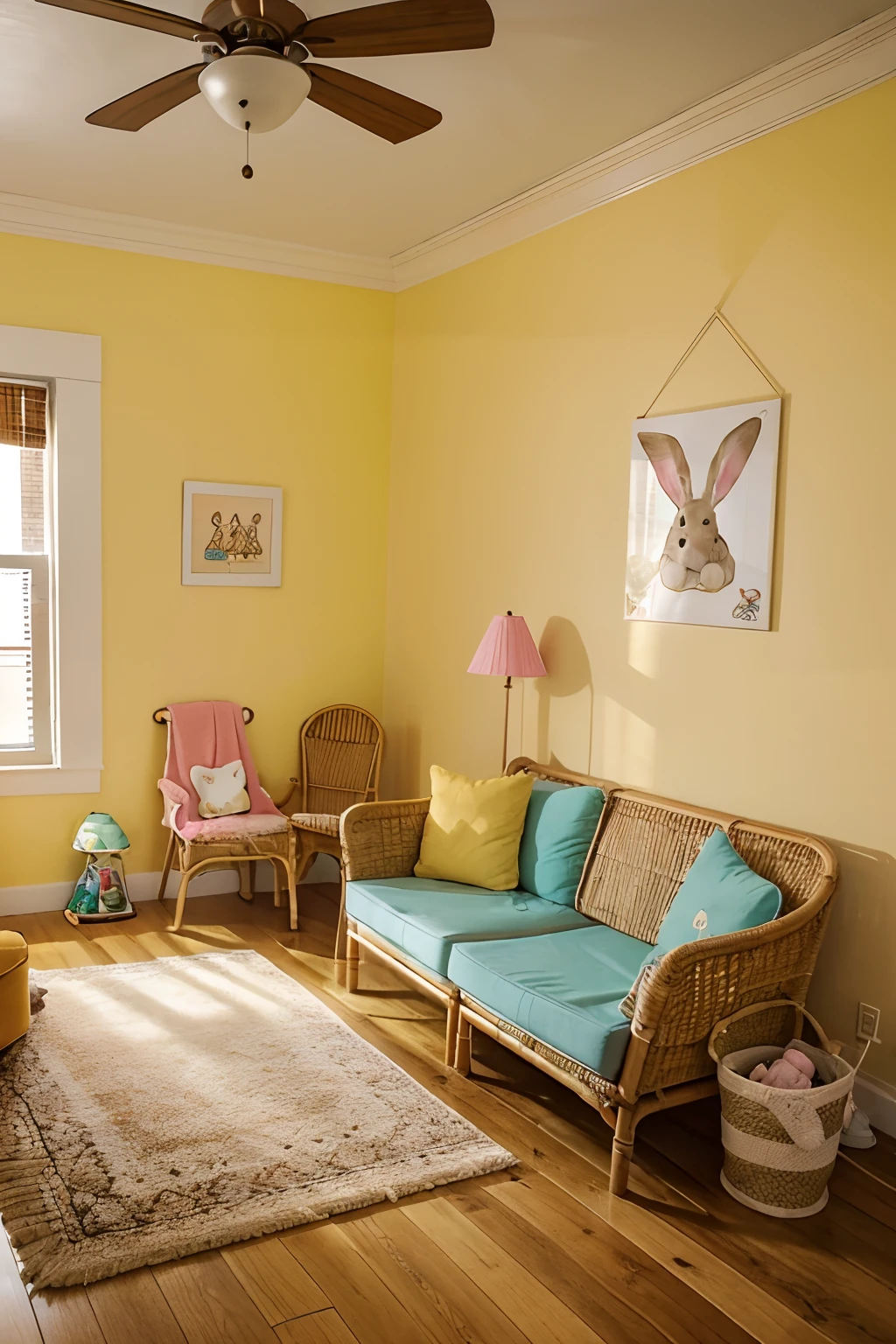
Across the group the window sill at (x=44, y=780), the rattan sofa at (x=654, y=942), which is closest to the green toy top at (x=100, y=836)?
the window sill at (x=44, y=780)

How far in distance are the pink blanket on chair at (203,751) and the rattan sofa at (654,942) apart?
3.61ft

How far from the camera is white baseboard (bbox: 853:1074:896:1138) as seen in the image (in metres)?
2.90

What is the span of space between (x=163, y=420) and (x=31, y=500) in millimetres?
658

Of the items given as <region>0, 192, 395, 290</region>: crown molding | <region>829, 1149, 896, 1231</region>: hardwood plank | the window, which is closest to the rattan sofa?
<region>829, 1149, 896, 1231</region>: hardwood plank

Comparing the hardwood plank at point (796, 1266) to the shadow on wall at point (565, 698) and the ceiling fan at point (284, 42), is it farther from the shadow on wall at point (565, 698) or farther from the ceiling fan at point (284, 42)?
the ceiling fan at point (284, 42)

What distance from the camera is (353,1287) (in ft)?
7.30

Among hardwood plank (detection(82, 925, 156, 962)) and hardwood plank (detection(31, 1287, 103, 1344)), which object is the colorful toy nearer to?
hardwood plank (detection(82, 925, 156, 962))

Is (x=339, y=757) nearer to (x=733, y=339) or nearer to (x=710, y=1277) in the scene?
(x=733, y=339)

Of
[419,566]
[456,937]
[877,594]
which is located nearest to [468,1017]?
[456,937]

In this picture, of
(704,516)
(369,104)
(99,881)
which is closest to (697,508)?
(704,516)

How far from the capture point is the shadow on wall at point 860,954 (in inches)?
113

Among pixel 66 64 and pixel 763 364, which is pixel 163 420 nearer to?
pixel 66 64

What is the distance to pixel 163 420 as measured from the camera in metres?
4.76

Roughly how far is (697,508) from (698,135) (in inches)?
45.3
